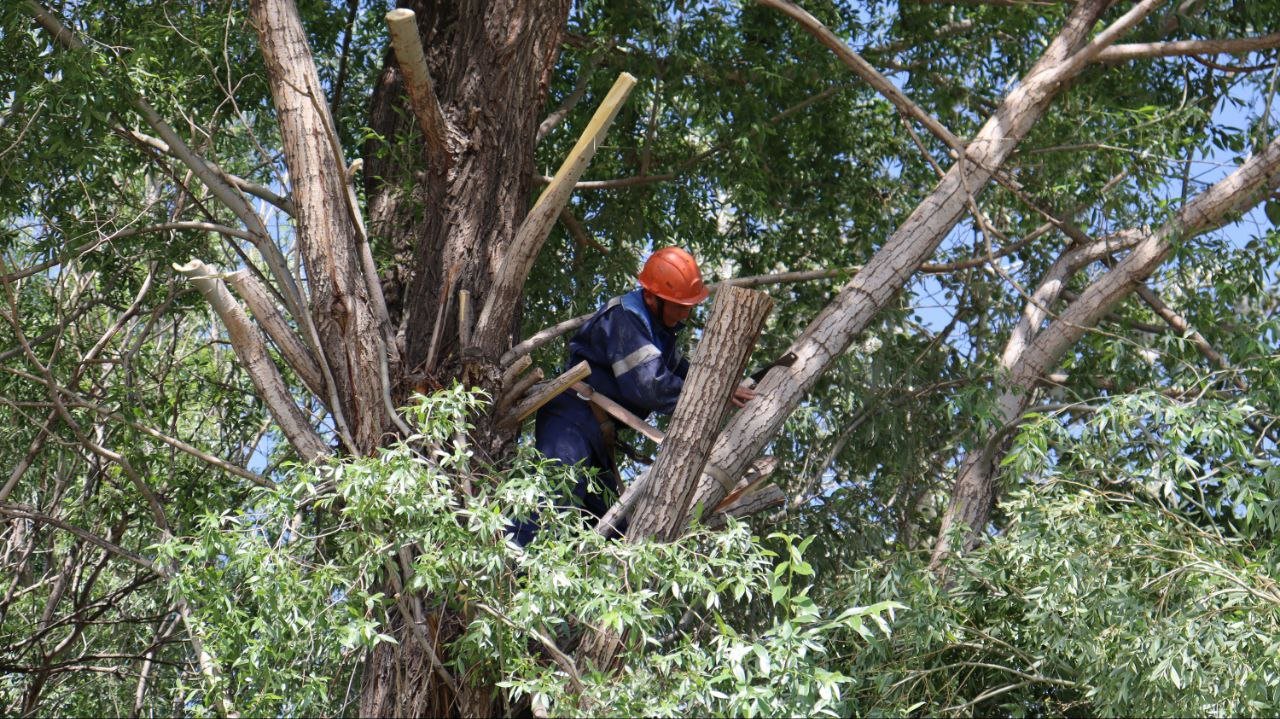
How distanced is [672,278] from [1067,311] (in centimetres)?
233

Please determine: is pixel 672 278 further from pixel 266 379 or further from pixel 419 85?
pixel 266 379

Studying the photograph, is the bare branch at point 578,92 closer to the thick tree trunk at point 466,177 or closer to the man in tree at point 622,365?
the thick tree trunk at point 466,177

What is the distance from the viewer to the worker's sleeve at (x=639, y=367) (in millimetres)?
5402

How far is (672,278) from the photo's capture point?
571cm

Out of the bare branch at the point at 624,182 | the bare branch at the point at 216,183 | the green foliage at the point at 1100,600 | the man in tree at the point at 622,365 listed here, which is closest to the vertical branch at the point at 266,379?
the bare branch at the point at 216,183

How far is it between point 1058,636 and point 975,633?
52cm

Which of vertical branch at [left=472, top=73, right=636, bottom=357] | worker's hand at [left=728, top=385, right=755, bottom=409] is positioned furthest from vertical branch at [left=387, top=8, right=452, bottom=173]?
worker's hand at [left=728, top=385, right=755, bottom=409]

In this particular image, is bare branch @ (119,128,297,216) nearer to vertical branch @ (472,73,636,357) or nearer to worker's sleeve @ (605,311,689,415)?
vertical branch @ (472,73,636,357)

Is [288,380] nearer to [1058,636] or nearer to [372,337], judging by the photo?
[372,337]

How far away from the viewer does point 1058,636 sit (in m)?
4.85

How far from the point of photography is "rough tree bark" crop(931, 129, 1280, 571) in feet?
20.6

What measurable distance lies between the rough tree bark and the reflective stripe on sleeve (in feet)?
4.81

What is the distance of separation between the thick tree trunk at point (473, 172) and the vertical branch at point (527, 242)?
15 centimetres

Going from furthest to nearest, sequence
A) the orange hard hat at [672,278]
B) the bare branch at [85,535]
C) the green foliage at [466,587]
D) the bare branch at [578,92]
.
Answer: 1. the bare branch at [578,92]
2. the orange hard hat at [672,278]
3. the bare branch at [85,535]
4. the green foliage at [466,587]
